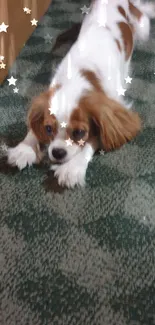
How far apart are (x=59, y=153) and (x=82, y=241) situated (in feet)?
0.91

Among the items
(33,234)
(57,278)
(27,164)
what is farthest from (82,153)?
(57,278)

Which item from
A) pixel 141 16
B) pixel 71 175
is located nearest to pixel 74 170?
pixel 71 175

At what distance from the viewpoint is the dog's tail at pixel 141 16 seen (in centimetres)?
179

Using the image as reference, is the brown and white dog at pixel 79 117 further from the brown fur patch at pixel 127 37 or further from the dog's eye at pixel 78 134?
the brown fur patch at pixel 127 37

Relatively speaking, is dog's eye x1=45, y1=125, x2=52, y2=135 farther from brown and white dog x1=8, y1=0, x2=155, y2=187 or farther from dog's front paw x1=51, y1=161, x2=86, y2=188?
dog's front paw x1=51, y1=161, x2=86, y2=188

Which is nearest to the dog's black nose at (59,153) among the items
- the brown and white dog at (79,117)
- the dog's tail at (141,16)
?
the brown and white dog at (79,117)

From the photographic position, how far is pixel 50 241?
0.98 m

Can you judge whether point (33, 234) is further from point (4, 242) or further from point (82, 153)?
point (82, 153)

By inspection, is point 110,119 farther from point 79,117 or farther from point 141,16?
point 141,16

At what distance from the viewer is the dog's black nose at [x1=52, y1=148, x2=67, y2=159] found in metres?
1.14

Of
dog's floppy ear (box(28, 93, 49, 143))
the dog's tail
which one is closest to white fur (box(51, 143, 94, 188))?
dog's floppy ear (box(28, 93, 49, 143))

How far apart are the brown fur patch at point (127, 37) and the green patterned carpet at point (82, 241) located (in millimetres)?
388

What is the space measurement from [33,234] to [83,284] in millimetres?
185

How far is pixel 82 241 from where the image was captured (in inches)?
38.5
